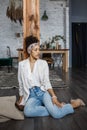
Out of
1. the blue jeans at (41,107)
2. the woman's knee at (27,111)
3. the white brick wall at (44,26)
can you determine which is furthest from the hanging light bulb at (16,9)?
the woman's knee at (27,111)

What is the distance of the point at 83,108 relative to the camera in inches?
150

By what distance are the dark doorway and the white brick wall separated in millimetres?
859

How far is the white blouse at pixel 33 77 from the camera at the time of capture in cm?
341

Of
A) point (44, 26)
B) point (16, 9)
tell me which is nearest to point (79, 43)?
point (44, 26)

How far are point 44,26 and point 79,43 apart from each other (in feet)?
6.18

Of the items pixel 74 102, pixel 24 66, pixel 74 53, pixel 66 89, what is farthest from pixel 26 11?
pixel 74 53

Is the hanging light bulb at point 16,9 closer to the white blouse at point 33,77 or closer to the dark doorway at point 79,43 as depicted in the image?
the dark doorway at point 79,43

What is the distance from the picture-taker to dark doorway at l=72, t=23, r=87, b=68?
12148 mm

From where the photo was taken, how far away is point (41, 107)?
3.37m

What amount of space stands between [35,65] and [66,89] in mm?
2150

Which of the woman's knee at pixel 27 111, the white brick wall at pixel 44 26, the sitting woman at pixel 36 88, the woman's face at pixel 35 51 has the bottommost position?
the woman's knee at pixel 27 111

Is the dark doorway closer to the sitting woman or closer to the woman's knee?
the sitting woman

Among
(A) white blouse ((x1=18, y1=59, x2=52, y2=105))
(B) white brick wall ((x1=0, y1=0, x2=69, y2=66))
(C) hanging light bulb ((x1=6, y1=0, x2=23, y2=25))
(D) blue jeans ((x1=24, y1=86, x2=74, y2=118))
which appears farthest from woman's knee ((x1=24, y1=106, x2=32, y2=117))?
(B) white brick wall ((x1=0, y1=0, x2=69, y2=66))

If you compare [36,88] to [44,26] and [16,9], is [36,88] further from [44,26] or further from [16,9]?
[44,26]
